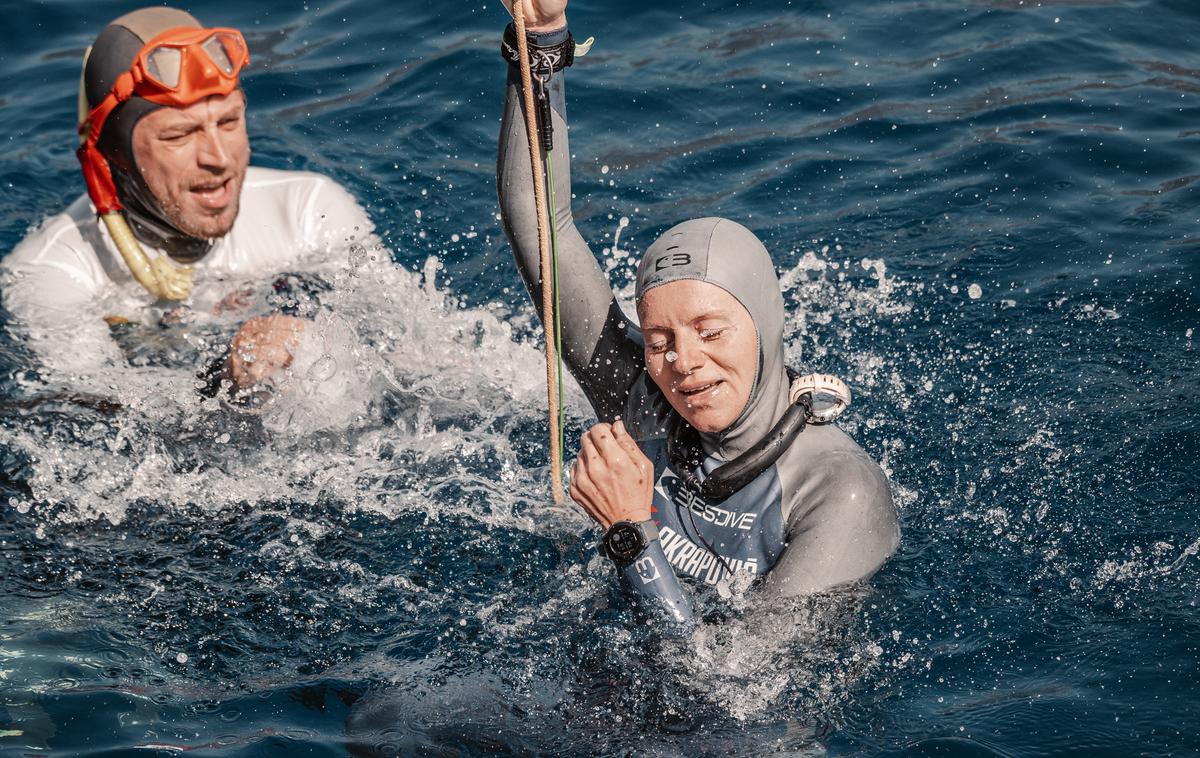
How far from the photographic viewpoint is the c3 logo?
3777mm

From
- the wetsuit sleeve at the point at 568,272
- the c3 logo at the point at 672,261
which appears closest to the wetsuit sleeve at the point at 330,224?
the wetsuit sleeve at the point at 568,272

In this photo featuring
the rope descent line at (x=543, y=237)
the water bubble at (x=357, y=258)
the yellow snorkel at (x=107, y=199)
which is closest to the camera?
the rope descent line at (x=543, y=237)

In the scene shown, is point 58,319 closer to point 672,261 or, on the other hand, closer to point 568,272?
point 568,272

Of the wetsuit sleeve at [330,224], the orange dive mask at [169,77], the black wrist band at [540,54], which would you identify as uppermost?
the black wrist band at [540,54]

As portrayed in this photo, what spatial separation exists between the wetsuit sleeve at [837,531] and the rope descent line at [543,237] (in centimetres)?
79

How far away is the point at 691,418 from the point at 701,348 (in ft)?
0.77

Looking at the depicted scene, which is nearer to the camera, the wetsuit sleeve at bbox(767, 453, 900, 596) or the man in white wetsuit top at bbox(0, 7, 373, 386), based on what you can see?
the wetsuit sleeve at bbox(767, 453, 900, 596)

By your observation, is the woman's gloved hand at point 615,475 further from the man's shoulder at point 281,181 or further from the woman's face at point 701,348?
the man's shoulder at point 281,181

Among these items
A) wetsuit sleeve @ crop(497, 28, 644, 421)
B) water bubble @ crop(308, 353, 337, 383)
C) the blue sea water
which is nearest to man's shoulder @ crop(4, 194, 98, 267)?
the blue sea water

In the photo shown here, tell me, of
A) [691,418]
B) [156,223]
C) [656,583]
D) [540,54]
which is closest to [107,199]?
[156,223]

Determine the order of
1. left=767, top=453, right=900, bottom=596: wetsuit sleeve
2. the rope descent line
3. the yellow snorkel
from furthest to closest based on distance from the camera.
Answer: the yellow snorkel, left=767, top=453, right=900, bottom=596: wetsuit sleeve, the rope descent line

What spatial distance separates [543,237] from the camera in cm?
391

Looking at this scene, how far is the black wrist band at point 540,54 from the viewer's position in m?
3.91

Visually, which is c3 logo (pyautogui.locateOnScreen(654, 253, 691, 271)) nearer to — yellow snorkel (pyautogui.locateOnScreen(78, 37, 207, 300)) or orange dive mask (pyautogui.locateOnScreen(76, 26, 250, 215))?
orange dive mask (pyautogui.locateOnScreen(76, 26, 250, 215))
